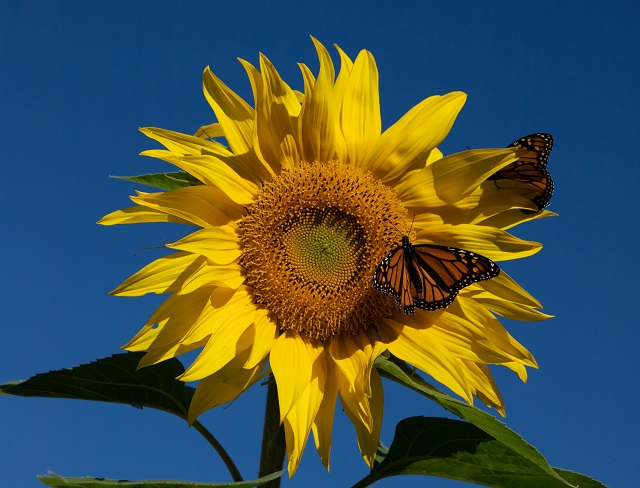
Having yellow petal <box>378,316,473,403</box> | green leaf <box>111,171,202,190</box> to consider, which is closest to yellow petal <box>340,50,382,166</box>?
green leaf <box>111,171,202,190</box>

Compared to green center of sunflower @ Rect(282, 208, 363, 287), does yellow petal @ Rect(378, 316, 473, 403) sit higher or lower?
lower

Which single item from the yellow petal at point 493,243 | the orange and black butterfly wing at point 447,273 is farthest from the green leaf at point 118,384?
the yellow petal at point 493,243

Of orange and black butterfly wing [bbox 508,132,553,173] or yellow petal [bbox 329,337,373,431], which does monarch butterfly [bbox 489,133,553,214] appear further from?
yellow petal [bbox 329,337,373,431]

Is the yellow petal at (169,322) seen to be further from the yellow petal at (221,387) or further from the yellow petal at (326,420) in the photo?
the yellow petal at (326,420)

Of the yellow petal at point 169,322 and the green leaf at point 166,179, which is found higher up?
the green leaf at point 166,179

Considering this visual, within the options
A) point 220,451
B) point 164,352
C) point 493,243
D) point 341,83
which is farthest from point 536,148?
point 220,451

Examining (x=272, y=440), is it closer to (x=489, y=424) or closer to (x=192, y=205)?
(x=489, y=424)
